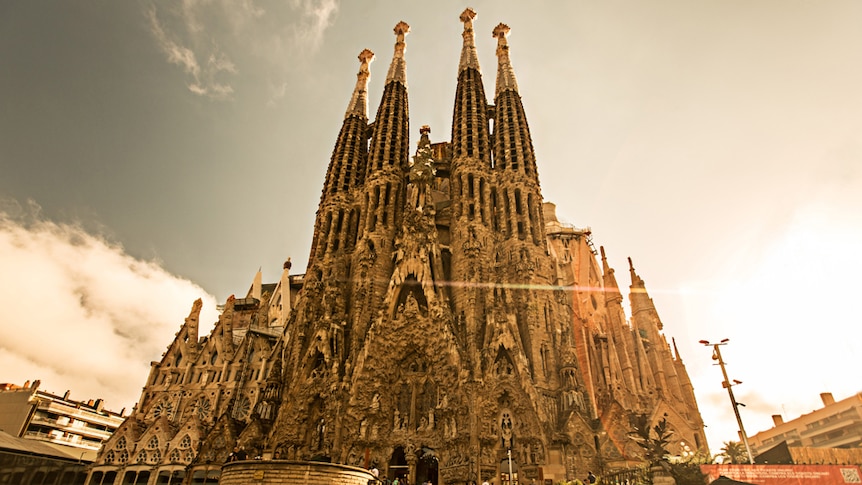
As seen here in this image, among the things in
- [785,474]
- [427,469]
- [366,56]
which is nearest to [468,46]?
[366,56]

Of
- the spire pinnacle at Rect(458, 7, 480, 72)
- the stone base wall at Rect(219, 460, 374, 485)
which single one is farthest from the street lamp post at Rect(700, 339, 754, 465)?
the spire pinnacle at Rect(458, 7, 480, 72)

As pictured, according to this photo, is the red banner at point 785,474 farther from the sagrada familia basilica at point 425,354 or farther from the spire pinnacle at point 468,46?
the spire pinnacle at point 468,46

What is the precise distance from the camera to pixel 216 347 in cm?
3962

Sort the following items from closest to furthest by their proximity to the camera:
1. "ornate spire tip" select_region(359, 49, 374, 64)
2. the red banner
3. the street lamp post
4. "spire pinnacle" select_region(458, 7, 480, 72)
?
the red banner, the street lamp post, "spire pinnacle" select_region(458, 7, 480, 72), "ornate spire tip" select_region(359, 49, 374, 64)

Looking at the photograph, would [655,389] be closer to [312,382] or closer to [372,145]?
[312,382]

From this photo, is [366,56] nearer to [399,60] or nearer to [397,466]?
[399,60]

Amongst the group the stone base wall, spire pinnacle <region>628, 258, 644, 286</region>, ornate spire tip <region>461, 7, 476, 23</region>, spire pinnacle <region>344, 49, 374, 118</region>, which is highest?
ornate spire tip <region>461, 7, 476, 23</region>

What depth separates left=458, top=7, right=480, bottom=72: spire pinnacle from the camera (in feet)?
162

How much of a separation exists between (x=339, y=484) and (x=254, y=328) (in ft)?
89.3

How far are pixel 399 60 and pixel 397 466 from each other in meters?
39.4

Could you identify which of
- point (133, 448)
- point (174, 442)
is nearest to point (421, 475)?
point (174, 442)

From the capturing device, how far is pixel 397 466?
29.3 metres

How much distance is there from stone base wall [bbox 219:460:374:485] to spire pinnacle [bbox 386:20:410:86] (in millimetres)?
40773

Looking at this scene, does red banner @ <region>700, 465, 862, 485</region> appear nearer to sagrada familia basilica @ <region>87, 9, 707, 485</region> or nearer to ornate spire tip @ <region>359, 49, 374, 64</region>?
sagrada familia basilica @ <region>87, 9, 707, 485</region>
